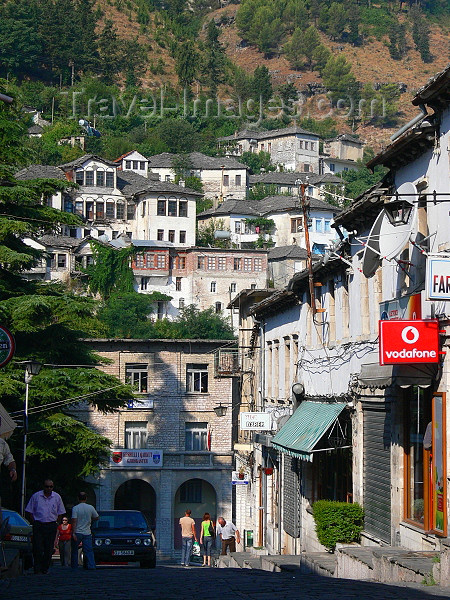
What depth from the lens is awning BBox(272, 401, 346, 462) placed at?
2477cm

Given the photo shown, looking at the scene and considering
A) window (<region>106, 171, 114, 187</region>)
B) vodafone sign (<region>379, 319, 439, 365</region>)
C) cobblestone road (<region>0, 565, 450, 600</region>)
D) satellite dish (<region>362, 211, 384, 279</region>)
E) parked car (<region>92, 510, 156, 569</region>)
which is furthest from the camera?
window (<region>106, 171, 114, 187</region>)

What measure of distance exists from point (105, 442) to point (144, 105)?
162 m

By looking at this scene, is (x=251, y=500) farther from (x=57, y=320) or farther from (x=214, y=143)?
(x=214, y=143)

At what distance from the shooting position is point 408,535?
1939cm

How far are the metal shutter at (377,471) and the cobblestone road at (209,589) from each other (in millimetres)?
4712

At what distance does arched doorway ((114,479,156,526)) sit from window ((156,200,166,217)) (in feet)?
168

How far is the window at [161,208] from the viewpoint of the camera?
11025cm

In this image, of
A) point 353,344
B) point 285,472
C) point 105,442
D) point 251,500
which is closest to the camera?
point 353,344

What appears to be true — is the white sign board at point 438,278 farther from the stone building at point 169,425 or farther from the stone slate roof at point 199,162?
the stone slate roof at point 199,162

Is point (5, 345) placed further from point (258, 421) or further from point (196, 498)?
point (196, 498)

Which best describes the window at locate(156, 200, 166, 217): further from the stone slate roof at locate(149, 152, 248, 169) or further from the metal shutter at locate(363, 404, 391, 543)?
the metal shutter at locate(363, 404, 391, 543)

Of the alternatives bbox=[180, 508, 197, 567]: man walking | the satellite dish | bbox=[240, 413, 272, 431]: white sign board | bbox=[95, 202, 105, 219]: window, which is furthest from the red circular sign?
bbox=[95, 202, 105, 219]: window

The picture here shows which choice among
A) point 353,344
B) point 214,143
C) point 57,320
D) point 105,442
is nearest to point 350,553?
point 353,344

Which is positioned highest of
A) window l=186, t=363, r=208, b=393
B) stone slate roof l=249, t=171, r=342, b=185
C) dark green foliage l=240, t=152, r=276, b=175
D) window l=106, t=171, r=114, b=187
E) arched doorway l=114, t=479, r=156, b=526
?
dark green foliage l=240, t=152, r=276, b=175
